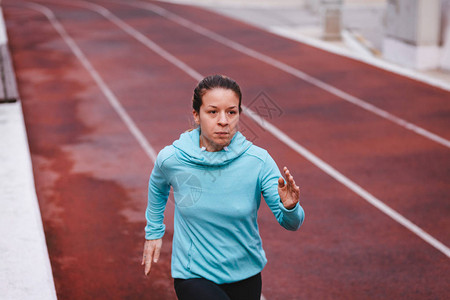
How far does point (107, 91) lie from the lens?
1488cm

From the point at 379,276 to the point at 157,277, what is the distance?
79.5 inches

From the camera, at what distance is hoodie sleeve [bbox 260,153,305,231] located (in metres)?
3.00

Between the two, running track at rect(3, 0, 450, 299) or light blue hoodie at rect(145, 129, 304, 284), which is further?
running track at rect(3, 0, 450, 299)

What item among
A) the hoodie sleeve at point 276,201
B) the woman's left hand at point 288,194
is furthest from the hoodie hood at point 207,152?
the woman's left hand at point 288,194

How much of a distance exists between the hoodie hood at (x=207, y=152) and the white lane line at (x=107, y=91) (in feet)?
22.0

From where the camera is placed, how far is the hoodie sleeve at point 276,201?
3.00m

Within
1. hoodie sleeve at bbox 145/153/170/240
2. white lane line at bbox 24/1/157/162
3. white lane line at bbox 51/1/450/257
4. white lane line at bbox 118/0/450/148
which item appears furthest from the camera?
white lane line at bbox 118/0/450/148

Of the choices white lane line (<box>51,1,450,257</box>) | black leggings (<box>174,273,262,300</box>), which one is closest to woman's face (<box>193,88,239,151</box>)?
white lane line (<box>51,1,450,257</box>)

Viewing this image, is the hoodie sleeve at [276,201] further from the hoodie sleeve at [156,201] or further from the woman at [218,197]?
the hoodie sleeve at [156,201]

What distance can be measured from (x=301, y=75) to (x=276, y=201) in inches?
526

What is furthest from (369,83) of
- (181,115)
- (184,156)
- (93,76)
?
(184,156)

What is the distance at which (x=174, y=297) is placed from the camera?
5.58 meters

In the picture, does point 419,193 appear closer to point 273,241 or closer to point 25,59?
point 273,241

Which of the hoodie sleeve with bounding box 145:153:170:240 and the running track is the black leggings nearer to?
the hoodie sleeve with bounding box 145:153:170:240
